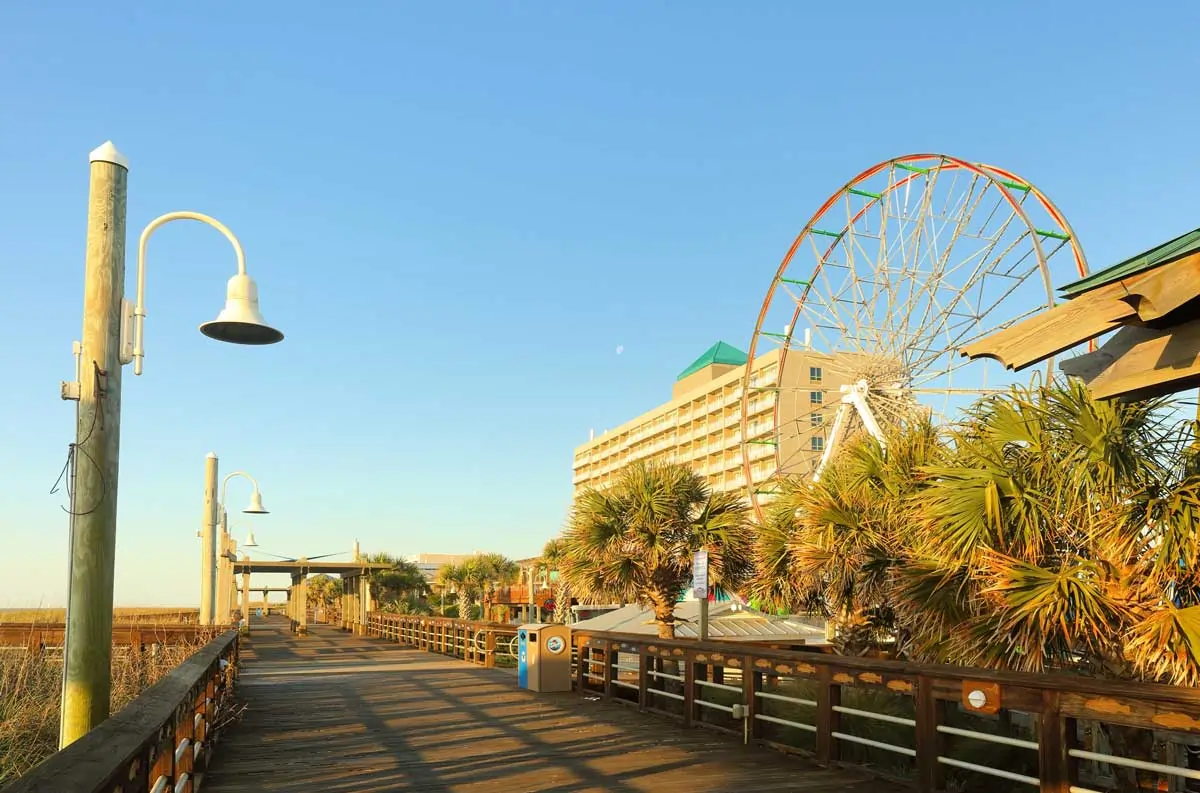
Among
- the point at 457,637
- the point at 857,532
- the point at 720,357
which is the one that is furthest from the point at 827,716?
the point at 720,357

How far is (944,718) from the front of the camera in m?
7.80

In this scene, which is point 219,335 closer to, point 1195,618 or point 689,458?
point 1195,618

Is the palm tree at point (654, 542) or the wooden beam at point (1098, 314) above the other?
the wooden beam at point (1098, 314)

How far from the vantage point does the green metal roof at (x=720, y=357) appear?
11481cm

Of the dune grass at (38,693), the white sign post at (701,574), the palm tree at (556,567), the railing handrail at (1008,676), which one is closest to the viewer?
the railing handrail at (1008,676)

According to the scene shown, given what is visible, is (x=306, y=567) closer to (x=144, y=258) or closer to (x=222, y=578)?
(x=222, y=578)

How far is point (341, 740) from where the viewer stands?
10.9m

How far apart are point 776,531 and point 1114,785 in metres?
10.3

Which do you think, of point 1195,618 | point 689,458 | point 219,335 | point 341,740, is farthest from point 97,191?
point 689,458

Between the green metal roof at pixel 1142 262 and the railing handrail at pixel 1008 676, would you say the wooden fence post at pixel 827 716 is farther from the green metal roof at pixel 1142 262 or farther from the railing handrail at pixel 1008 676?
the green metal roof at pixel 1142 262

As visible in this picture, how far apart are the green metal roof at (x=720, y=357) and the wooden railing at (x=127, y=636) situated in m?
93.5

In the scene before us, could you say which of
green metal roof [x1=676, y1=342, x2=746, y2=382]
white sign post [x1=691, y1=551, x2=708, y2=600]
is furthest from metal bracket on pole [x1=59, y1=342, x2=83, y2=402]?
green metal roof [x1=676, y1=342, x2=746, y2=382]

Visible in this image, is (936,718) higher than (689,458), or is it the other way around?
(689,458)

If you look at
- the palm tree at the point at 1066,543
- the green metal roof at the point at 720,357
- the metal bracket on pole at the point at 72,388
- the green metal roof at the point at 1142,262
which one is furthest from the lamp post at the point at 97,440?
the green metal roof at the point at 720,357
